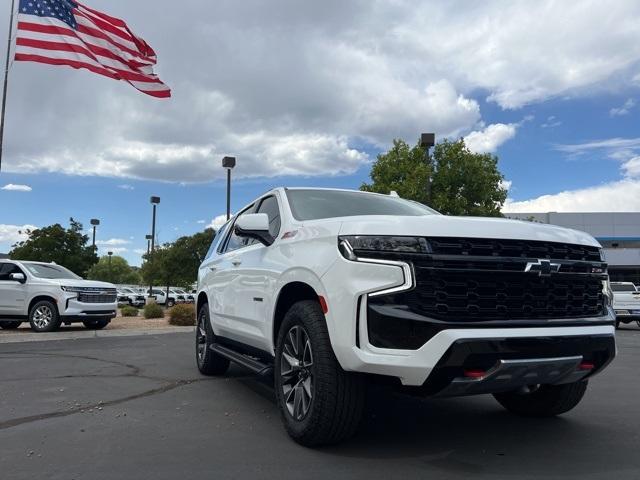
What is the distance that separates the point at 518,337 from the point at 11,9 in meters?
13.8

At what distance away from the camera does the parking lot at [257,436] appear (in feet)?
11.4

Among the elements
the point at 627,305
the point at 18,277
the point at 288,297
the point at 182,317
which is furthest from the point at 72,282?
the point at 627,305

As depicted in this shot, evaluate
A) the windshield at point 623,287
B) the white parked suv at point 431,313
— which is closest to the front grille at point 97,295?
the white parked suv at point 431,313

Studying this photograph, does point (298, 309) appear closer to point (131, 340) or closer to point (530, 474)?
point (530, 474)

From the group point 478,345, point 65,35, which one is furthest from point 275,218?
point 65,35

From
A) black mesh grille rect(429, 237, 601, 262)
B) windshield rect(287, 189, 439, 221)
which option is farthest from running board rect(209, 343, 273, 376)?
black mesh grille rect(429, 237, 601, 262)

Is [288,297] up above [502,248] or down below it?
below

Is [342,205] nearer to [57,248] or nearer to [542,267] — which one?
[542,267]

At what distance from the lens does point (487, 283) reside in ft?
11.2

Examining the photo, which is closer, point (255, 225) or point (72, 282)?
point (255, 225)

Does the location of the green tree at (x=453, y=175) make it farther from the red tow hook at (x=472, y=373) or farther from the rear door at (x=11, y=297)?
the red tow hook at (x=472, y=373)

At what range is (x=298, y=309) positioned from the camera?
157 inches

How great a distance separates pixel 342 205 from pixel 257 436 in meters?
2.10

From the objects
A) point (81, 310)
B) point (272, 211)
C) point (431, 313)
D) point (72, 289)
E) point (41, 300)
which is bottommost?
point (81, 310)
